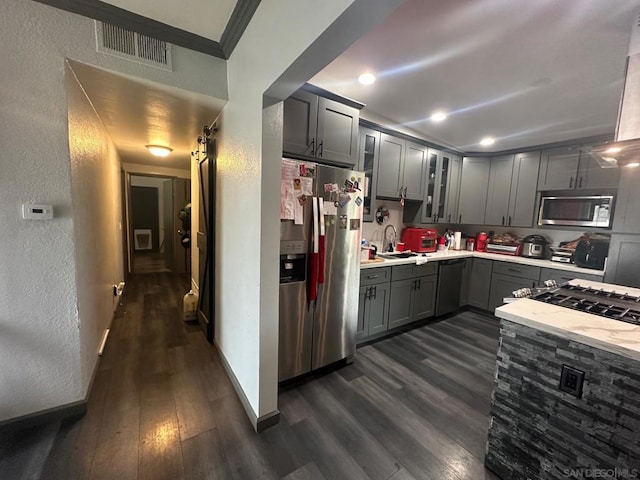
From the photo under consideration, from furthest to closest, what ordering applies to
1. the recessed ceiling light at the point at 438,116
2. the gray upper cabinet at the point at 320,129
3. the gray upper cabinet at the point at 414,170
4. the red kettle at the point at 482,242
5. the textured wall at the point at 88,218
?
the red kettle at the point at 482,242, the gray upper cabinet at the point at 414,170, the recessed ceiling light at the point at 438,116, the gray upper cabinet at the point at 320,129, the textured wall at the point at 88,218

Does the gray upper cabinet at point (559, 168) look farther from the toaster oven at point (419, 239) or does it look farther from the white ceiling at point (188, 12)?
the white ceiling at point (188, 12)

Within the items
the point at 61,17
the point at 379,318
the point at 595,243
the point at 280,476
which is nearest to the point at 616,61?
the point at 595,243

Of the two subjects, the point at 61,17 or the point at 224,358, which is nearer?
the point at 61,17

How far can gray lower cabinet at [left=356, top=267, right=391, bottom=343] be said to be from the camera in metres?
2.66

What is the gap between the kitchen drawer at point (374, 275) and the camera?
2627mm

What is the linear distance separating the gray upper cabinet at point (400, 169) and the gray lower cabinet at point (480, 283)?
137cm

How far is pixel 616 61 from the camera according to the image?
1.74 metres

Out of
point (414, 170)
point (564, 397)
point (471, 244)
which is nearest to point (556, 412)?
point (564, 397)

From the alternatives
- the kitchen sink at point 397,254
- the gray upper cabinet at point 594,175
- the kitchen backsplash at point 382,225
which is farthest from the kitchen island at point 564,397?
the gray upper cabinet at point 594,175

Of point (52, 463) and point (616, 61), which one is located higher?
point (616, 61)

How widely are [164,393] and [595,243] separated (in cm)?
465

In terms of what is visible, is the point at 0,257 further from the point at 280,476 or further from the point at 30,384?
the point at 280,476

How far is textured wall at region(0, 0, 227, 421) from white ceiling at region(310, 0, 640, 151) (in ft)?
5.50

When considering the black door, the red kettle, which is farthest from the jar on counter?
the black door
